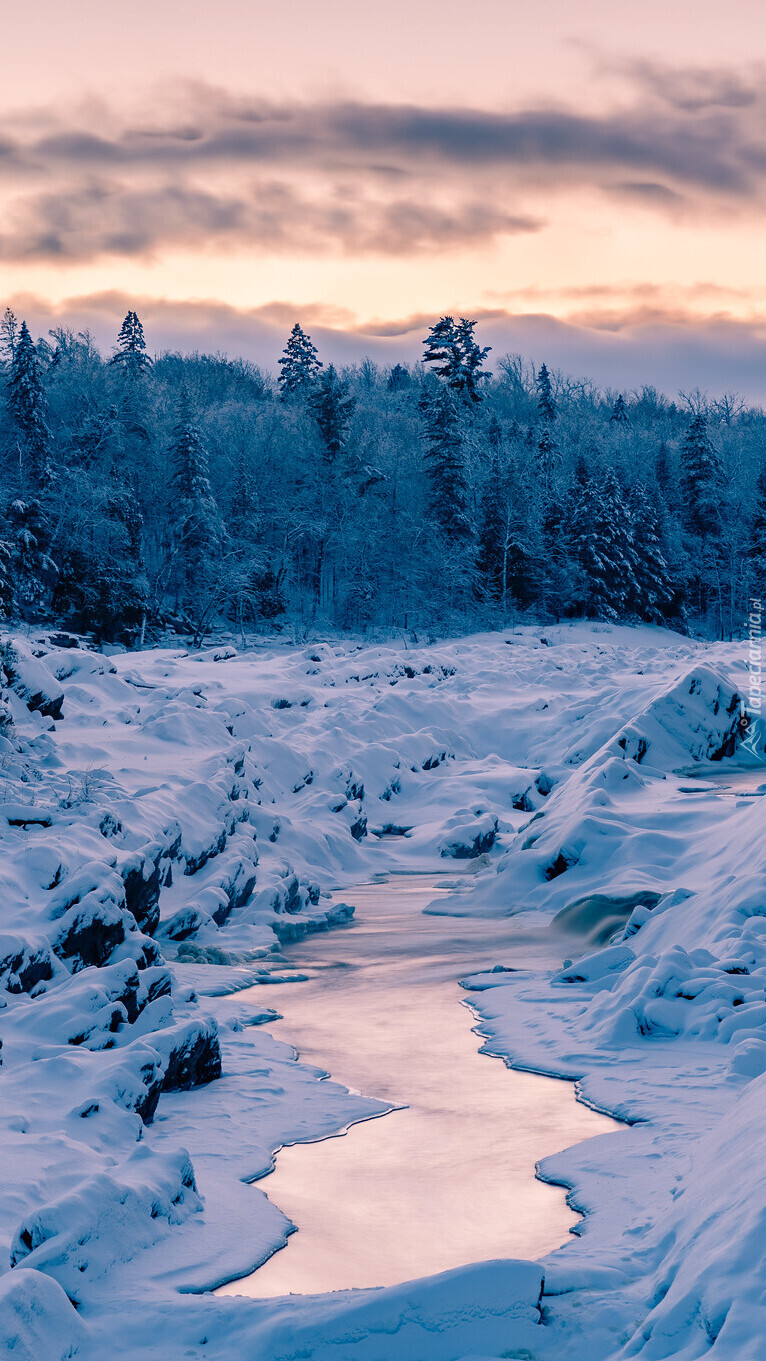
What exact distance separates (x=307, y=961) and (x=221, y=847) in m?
2.46

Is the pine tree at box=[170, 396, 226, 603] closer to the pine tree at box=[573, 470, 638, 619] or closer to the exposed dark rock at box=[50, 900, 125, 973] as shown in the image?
the pine tree at box=[573, 470, 638, 619]

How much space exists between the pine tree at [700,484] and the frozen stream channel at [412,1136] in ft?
178

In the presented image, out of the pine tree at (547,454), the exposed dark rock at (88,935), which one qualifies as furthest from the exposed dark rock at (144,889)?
the pine tree at (547,454)

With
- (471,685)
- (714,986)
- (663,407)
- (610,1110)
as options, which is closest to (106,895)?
(610,1110)

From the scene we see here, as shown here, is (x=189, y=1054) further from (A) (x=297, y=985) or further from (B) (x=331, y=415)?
(B) (x=331, y=415)

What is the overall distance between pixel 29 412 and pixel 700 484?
35.6 m

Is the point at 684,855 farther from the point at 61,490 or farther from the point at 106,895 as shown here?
the point at 61,490

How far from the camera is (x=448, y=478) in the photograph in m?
52.2

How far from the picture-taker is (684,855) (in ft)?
36.2

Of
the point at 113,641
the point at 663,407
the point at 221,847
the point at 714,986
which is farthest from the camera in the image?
the point at 663,407

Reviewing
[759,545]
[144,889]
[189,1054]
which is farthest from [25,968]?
[759,545]

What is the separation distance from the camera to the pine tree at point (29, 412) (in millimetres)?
44562

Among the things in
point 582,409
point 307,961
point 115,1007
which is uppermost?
point 582,409

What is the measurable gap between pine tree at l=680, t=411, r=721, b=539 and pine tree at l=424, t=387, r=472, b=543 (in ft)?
52.2
